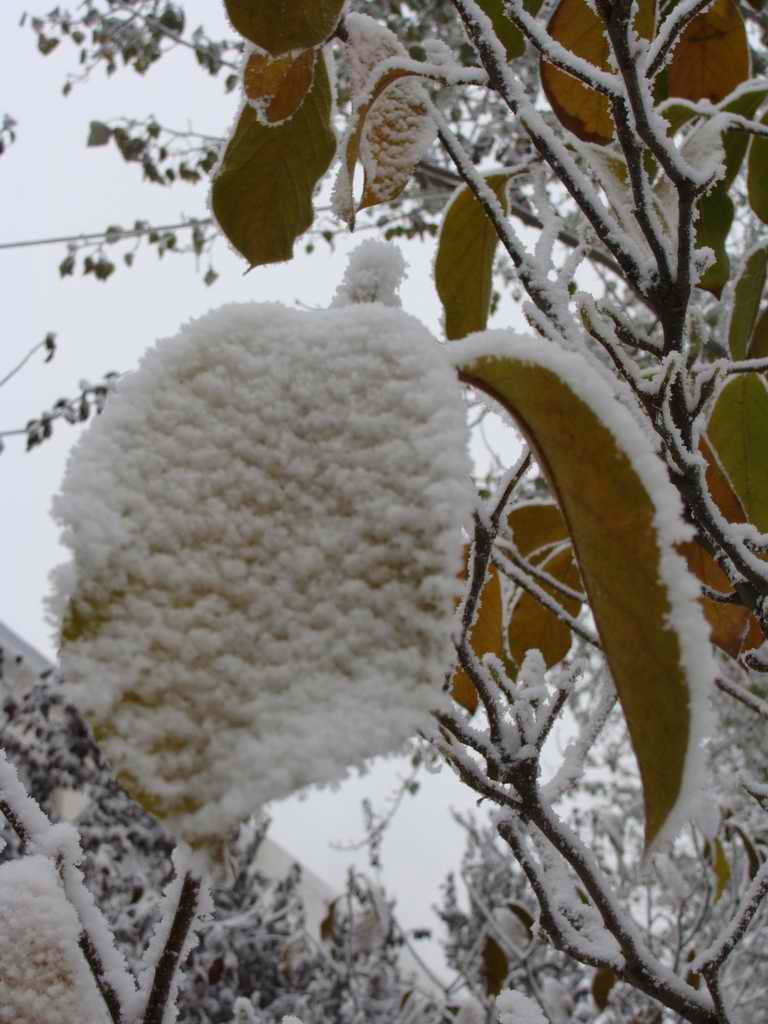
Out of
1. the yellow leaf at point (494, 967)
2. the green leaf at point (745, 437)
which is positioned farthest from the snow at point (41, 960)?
the yellow leaf at point (494, 967)

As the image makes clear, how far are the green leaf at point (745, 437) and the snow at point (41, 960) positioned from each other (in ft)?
1.88

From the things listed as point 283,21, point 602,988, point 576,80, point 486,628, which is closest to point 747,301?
point 576,80

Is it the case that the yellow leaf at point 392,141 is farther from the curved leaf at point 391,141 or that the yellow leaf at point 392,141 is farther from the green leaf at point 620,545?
the green leaf at point 620,545

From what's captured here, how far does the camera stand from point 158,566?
0.20m

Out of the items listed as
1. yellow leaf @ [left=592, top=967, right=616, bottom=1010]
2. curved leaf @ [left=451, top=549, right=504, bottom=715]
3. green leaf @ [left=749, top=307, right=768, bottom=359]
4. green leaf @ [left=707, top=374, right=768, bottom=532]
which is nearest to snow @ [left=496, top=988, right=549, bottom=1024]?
curved leaf @ [left=451, top=549, right=504, bottom=715]

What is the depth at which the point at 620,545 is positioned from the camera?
206 mm

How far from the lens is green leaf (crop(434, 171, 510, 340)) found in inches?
25.4

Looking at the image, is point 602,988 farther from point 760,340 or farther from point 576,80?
point 576,80

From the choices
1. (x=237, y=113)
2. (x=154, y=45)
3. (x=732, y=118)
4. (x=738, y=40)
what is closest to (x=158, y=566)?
(x=237, y=113)

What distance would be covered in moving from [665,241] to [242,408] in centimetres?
35

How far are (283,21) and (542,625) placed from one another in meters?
0.54

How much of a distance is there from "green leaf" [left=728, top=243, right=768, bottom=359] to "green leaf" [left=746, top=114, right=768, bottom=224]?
4 cm

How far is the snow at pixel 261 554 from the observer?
0.18 m

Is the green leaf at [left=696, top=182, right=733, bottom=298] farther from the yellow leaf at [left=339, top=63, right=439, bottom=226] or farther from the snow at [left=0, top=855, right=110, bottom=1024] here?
the snow at [left=0, top=855, right=110, bottom=1024]
